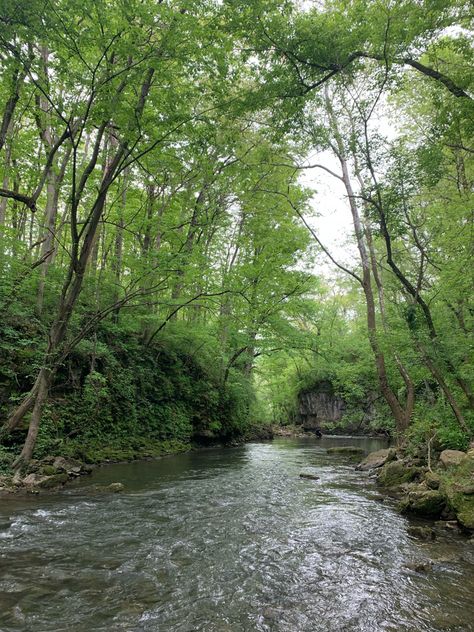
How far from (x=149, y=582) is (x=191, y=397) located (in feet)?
48.7

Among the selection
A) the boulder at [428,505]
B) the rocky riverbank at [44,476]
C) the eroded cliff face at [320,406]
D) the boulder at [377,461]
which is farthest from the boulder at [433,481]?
the eroded cliff face at [320,406]

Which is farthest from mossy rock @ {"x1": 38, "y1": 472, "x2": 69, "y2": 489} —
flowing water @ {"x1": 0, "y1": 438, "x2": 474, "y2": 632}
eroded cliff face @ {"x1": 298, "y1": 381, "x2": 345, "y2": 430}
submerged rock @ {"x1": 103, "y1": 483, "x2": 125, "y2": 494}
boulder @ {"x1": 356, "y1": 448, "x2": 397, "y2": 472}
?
eroded cliff face @ {"x1": 298, "y1": 381, "x2": 345, "y2": 430}

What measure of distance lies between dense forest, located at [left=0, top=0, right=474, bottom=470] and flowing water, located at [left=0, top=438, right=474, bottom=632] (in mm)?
3571

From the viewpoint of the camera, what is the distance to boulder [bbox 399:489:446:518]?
7301 millimetres

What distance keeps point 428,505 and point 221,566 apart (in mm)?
4674

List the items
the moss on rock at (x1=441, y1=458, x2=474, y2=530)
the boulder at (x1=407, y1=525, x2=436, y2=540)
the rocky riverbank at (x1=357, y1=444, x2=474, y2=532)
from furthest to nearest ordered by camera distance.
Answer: the rocky riverbank at (x1=357, y1=444, x2=474, y2=532) → the moss on rock at (x1=441, y1=458, x2=474, y2=530) → the boulder at (x1=407, y1=525, x2=436, y2=540)

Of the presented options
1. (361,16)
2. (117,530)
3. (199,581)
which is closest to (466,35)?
(361,16)

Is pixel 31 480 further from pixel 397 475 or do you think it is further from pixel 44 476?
pixel 397 475

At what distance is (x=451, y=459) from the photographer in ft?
27.7

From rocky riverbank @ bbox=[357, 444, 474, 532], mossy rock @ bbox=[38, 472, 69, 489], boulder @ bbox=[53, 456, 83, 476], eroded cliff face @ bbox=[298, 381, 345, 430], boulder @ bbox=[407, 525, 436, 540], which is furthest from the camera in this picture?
eroded cliff face @ bbox=[298, 381, 345, 430]

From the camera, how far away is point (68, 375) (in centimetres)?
1241

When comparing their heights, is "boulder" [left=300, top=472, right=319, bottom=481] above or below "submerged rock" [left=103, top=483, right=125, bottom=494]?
below

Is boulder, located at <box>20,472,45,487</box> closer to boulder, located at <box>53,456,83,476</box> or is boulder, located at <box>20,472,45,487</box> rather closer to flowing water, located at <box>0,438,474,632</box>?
flowing water, located at <box>0,438,474,632</box>

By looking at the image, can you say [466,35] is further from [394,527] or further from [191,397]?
[191,397]
